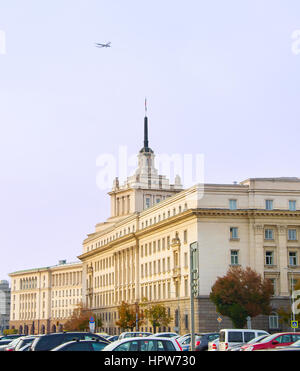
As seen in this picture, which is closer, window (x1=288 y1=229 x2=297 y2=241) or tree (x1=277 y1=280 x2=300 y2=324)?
tree (x1=277 y1=280 x2=300 y2=324)

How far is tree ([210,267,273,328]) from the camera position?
7800 cm

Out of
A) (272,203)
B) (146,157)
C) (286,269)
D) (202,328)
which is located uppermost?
(146,157)

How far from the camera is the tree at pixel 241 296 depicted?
78.0m

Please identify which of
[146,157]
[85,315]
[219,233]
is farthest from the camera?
[146,157]

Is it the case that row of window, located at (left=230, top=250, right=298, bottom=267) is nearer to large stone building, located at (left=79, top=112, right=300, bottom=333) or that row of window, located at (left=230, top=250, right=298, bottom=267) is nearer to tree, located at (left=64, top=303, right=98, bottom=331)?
large stone building, located at (left=79, top=112, right=300, bottom=333)

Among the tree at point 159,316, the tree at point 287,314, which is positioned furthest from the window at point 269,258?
the tree at point 159,316

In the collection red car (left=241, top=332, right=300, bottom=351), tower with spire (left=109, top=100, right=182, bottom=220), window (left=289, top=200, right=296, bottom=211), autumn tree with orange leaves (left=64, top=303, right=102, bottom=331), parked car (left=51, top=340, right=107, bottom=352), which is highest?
tower with spire (left=109, top=100, right=182, bottom=220)

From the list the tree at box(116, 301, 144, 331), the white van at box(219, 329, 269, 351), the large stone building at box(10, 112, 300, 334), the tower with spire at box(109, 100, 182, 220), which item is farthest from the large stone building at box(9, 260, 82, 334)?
the white van at box(219, 329, 269, 351)

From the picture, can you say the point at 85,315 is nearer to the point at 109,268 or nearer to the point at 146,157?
the point at 109,268

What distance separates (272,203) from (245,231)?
4.86 m

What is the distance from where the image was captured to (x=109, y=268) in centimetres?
12719

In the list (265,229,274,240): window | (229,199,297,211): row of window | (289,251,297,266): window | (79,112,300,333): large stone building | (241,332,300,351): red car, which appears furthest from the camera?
(265,229,274,240): window

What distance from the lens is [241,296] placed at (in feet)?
257
